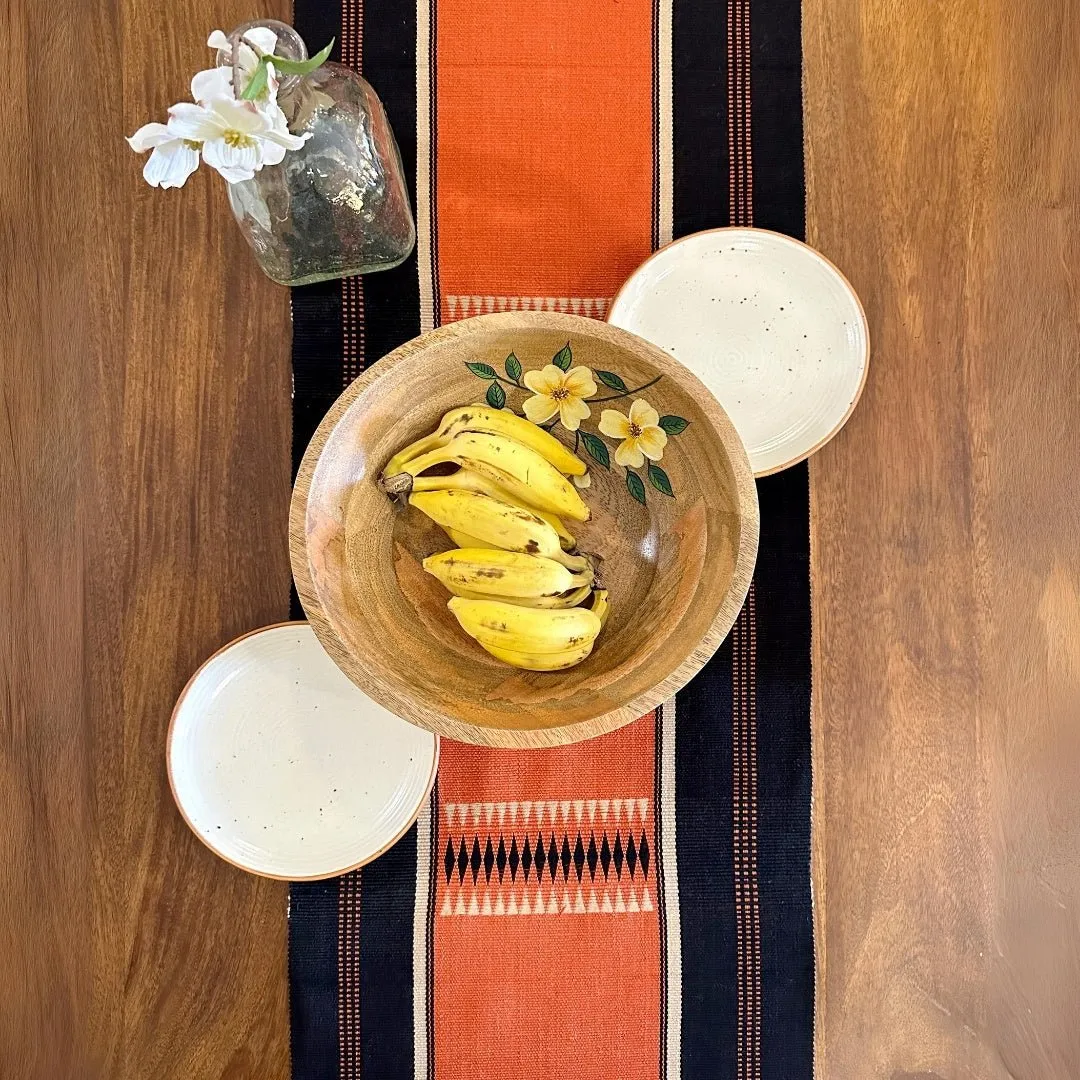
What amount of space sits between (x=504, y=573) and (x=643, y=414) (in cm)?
17

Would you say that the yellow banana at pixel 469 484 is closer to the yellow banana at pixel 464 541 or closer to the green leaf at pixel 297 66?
the yellow banana at pixel 464 541

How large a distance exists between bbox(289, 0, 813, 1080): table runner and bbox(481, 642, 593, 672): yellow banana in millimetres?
206

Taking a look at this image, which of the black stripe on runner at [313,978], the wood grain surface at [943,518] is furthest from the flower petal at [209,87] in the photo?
the black stripe on runner at [313,978]

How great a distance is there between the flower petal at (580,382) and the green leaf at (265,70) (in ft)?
0.91

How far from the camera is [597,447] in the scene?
0.75 metres

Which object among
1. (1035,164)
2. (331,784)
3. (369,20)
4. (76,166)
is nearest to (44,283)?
(76,166)

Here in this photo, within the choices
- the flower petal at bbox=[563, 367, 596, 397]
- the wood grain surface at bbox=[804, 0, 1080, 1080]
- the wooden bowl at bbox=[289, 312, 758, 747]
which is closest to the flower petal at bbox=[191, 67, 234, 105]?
the wooden bowl at bbox=[289, 312, 758, 747]

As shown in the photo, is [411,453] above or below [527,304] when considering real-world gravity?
below

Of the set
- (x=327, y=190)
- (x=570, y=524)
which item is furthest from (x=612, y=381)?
(x=327, y=190)

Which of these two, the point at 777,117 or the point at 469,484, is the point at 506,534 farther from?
the point at 777,117

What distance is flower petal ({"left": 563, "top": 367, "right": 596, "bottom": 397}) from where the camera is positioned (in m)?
0.71

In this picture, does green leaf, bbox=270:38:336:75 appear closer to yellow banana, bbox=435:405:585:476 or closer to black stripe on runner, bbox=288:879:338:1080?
yellow banana, bbox=435:405:585:476

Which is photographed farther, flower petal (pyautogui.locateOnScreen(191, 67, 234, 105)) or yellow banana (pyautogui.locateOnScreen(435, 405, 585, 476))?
yellow banana (pyautogui.locateOnScreen(435, 405, 585, 476))

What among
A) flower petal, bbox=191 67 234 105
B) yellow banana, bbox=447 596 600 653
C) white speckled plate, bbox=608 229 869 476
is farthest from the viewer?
white speckled plate, bbox=608 229 869 476
